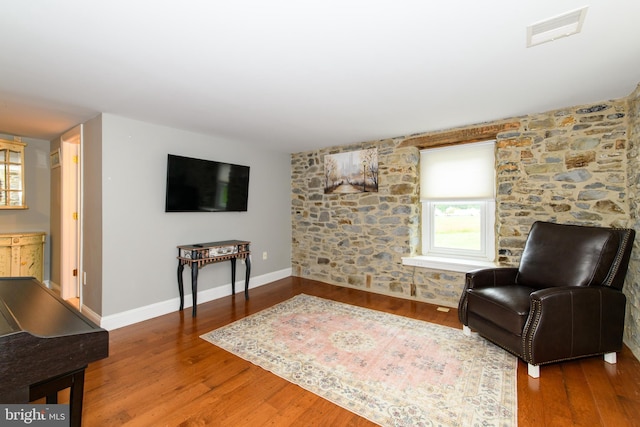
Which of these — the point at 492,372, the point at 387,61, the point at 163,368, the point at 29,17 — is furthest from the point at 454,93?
the point at 163,368

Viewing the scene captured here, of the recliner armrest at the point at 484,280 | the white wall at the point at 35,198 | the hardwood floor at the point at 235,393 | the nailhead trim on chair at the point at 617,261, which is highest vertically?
the white wall at the point at 35,198

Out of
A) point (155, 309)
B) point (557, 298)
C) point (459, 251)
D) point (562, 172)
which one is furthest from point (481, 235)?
point (155, 309)

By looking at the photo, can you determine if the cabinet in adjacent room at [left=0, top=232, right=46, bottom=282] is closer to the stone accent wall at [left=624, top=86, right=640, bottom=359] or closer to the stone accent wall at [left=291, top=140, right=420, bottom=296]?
the stone accent wall at [left=291, top=140, right=420, bottom=296]

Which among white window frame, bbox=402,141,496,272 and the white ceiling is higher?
the white ceiling

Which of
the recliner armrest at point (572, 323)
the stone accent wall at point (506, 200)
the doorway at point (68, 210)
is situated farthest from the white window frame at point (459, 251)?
the doorway at point (68, 210)

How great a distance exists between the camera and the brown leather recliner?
212 centimetres

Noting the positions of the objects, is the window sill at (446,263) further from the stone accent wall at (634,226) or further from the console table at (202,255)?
the console table at (202,255)

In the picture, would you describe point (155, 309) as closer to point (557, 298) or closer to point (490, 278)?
point (490, 278)

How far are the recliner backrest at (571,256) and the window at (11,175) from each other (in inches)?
245

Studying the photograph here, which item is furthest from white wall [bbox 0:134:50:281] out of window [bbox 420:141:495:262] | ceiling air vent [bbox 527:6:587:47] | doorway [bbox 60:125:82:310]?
ceiling air vent [bbox 527:6:587:47]

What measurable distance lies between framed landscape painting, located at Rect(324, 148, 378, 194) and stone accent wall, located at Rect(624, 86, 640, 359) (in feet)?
8.34

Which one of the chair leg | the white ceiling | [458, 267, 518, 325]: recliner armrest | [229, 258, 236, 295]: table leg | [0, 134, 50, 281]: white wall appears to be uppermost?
the white ceiling

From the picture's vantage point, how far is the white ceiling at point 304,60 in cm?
146

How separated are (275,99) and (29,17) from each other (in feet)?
5.12
